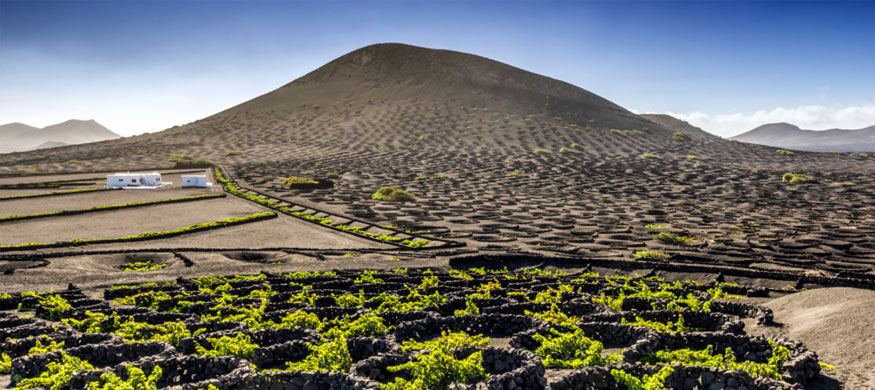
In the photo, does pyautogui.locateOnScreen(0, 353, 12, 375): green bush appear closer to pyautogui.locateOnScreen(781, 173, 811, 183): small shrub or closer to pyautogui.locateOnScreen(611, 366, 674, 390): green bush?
pyautogui.locateOnScreen(611, 366, 674, 390): green bush

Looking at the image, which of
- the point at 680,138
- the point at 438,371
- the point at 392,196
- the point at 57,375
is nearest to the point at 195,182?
the point at 392,196

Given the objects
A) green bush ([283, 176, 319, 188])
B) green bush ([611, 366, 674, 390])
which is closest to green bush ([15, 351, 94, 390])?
green bush ([611, 366, 674, 390])

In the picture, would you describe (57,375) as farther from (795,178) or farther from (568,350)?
(795,178)

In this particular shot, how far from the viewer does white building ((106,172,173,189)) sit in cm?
7456

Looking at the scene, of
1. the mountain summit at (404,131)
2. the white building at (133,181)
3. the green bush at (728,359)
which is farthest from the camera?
the mountain summit at (404,131)

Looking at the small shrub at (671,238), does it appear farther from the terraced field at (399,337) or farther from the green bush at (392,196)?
the green bush at (392,196)

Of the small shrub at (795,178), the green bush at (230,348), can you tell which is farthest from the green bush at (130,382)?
the small shrub at (795,178)

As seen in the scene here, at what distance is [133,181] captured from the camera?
2972 inches

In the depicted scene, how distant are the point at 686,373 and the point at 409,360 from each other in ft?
25.4

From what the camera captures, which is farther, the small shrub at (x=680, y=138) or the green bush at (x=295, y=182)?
the small shrub at (x=680, y=138)

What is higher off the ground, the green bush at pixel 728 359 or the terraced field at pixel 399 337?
the green bush at pixel 728 359

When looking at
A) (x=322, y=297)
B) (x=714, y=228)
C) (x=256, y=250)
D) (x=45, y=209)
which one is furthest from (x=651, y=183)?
(x=45, y=209)

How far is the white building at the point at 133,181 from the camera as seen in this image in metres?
74.6

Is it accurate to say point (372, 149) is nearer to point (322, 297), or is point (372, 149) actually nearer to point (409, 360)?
point (322, 297)
